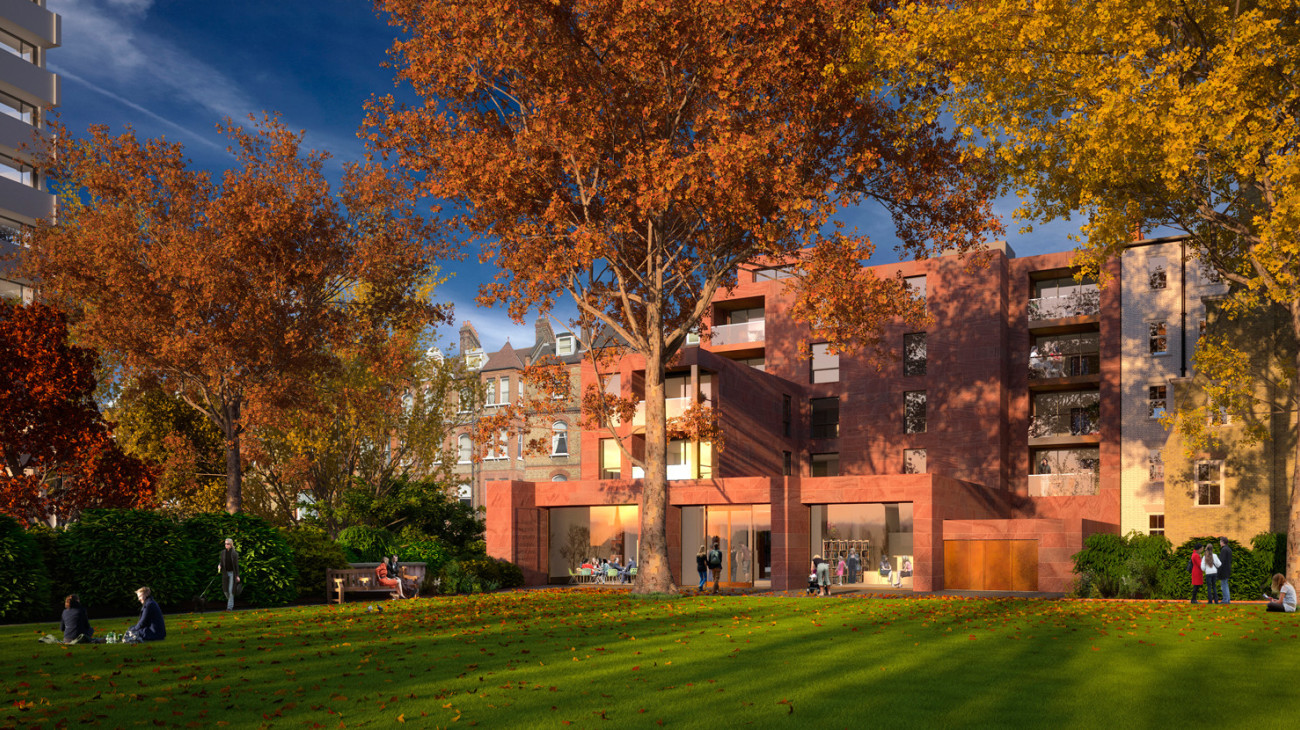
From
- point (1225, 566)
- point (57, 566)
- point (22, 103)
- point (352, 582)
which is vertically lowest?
point (352, 582)

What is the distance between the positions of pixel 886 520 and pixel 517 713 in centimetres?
3450

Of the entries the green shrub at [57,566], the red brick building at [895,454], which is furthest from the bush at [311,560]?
the red brick building at [895,454]

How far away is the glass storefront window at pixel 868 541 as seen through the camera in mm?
41625

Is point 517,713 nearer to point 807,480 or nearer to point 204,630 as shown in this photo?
point 204,630

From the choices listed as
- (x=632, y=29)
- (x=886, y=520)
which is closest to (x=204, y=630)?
(x=632, y=29)

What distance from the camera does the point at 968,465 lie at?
1906 inches

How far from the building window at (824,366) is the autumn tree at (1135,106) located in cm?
2290

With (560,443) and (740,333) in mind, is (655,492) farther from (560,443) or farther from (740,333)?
(560,443)

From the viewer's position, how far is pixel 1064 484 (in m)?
47.8

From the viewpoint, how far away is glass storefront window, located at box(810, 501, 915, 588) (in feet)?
137

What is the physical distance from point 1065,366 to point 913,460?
8.32 metres

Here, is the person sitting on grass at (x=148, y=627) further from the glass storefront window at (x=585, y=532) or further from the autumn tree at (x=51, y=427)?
the glass storefront window at (x=585, y=532)

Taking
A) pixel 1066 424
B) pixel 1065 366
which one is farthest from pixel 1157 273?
pixel 1066 424

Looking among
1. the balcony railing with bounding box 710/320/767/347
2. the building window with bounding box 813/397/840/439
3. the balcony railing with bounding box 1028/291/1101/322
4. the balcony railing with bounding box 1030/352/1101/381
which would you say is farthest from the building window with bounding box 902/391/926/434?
the balcony railing with bounding box 710/320/767/347
